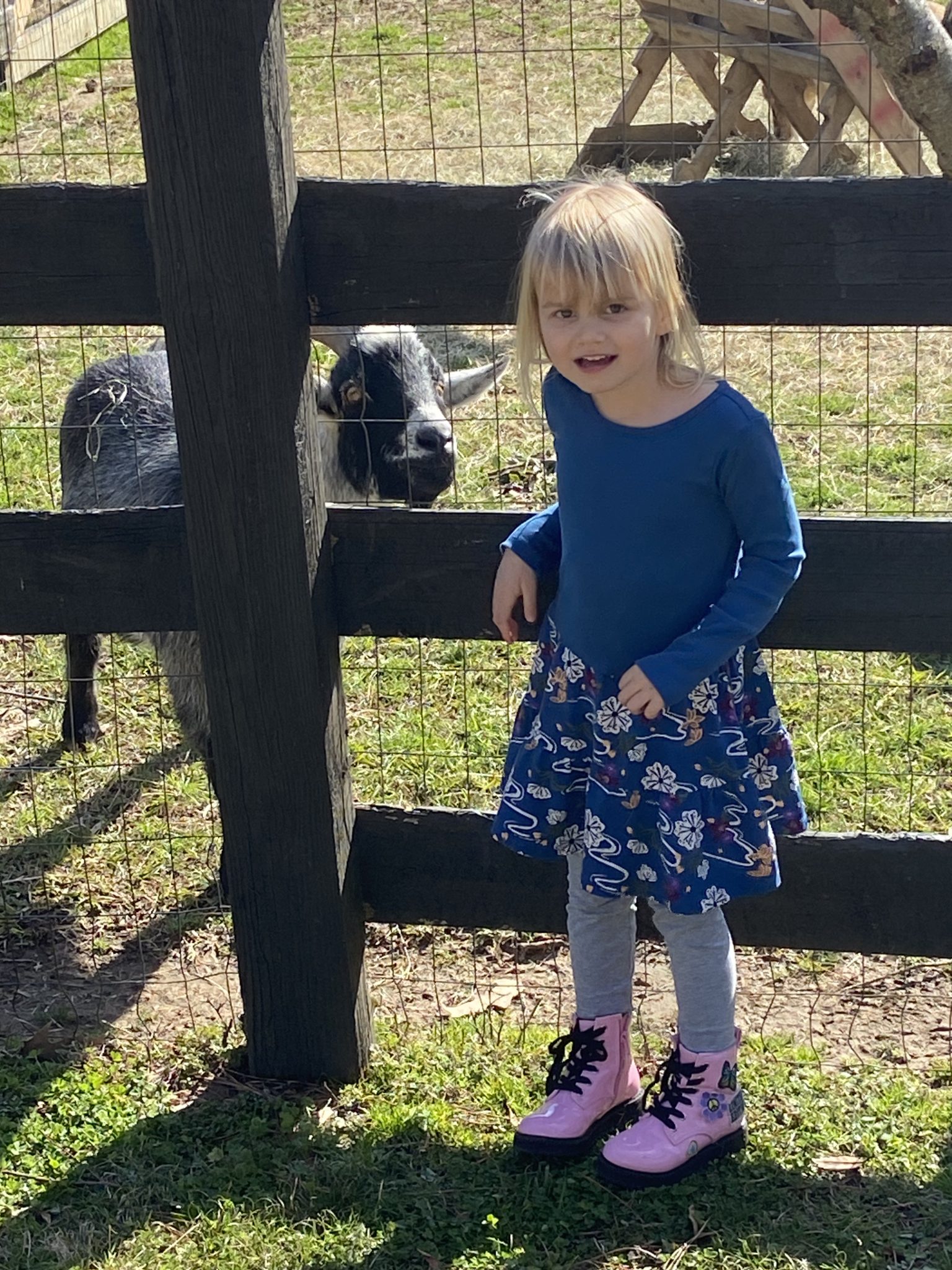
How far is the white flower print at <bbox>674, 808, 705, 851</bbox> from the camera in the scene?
2.71 metres

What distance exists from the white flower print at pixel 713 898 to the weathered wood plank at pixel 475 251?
41.4 inches

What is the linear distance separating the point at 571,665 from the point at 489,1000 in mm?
1345

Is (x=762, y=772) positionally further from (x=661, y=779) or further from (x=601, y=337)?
(x=601, y=337)

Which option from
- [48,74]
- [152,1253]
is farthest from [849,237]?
[48,74]

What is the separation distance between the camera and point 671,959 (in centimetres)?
301

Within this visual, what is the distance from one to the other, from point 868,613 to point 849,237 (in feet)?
2.41

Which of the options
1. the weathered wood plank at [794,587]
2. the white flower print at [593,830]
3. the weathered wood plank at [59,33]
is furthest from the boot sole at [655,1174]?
the weathered wood plank at [59,33]

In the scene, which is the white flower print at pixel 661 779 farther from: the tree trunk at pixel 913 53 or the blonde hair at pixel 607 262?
the tree trunk at pixel 913 53

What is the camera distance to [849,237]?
2.69 m

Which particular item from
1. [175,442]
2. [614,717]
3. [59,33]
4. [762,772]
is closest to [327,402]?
[175,442]

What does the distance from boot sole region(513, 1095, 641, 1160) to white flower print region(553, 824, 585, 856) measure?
0.62 metres

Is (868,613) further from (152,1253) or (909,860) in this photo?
(152,1253)

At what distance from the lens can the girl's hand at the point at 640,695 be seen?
8.36ft

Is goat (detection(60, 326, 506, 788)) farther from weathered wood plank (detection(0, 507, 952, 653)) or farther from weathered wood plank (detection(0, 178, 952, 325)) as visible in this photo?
weathered wood plank (detection(0, 178, 952, 325))
